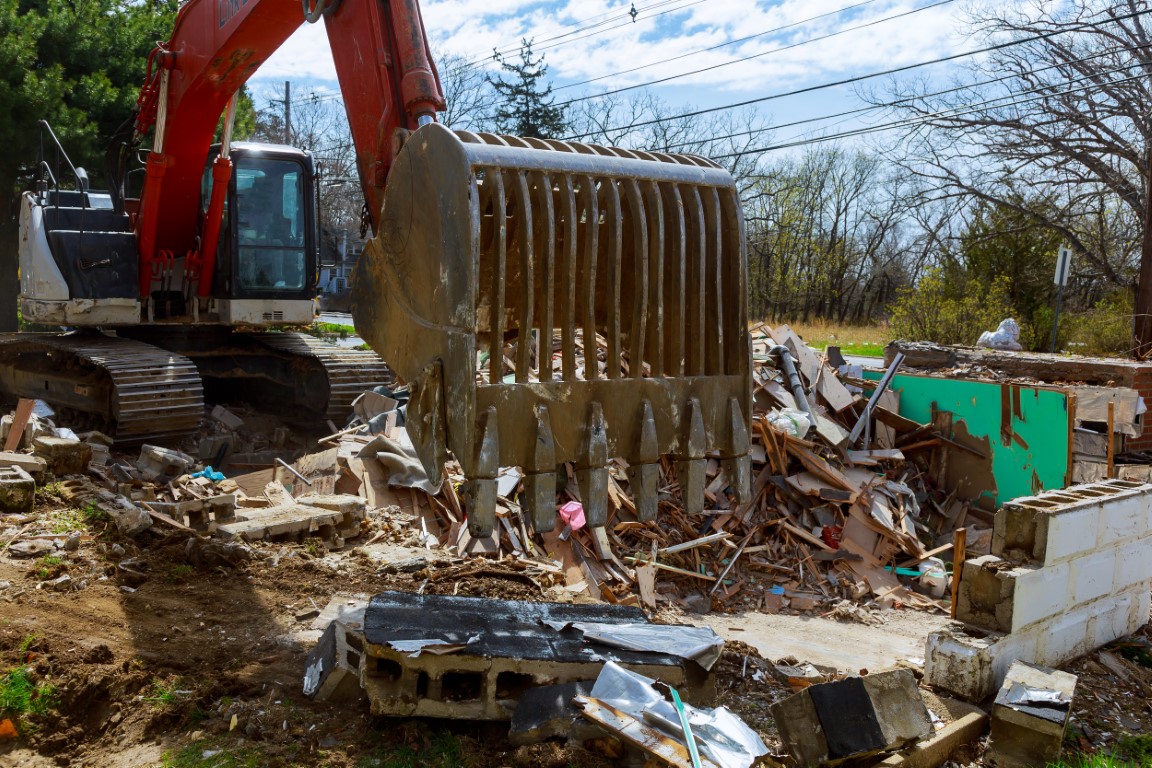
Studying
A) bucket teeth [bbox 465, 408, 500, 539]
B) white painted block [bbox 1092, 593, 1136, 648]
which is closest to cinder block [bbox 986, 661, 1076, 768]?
white painted block [bbox 1092, 593, 1136, 648]

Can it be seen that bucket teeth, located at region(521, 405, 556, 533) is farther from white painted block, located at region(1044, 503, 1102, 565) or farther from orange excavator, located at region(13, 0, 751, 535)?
white painted block, located at region(1044, 503, 1102, 565)

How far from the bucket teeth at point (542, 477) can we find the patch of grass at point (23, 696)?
234 cm

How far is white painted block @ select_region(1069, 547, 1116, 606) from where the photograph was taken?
206 inches

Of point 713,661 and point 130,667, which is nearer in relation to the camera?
point 713,661

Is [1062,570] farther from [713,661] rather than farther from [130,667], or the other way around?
[130,667]

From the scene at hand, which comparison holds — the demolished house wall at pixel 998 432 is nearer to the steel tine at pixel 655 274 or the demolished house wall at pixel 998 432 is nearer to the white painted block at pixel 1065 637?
the white painted block at pixel 1065 637

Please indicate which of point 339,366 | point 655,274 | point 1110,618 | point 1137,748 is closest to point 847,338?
point 339,366

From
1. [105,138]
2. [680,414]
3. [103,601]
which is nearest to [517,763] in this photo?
[680,414]

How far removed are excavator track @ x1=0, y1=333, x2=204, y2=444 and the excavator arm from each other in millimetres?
829

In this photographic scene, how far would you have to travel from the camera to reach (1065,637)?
5266 mm

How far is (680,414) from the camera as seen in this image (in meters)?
3.97

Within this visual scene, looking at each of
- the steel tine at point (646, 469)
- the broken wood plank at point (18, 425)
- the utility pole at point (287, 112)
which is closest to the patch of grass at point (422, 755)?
the steel tine at point (646, 469)

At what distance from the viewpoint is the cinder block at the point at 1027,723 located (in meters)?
4.18

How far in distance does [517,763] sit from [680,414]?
1534 millimetres
